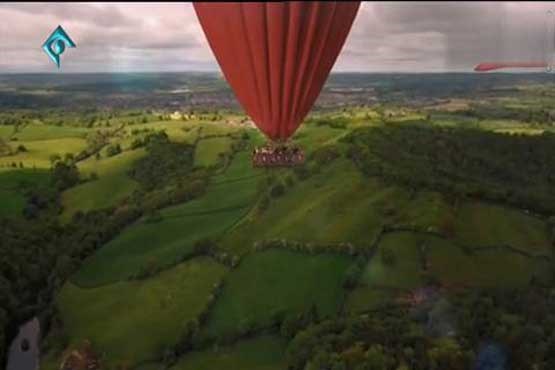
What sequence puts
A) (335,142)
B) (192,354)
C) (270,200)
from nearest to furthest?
(192,354) → (270,200) → (335,142)

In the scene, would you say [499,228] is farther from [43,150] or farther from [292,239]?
[43,150]

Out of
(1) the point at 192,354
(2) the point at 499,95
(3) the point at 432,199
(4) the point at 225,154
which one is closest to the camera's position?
(1) the point at 192,354

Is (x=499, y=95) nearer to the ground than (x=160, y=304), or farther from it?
farther from it

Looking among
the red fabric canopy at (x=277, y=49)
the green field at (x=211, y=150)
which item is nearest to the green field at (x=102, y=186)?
the green field at (x=211, y=150)

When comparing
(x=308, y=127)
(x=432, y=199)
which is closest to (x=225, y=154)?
Result: (x=308, y=127)

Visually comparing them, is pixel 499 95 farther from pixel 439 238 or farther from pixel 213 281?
pixel 213 281

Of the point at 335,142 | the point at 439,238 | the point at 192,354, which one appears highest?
the point at 335,142
